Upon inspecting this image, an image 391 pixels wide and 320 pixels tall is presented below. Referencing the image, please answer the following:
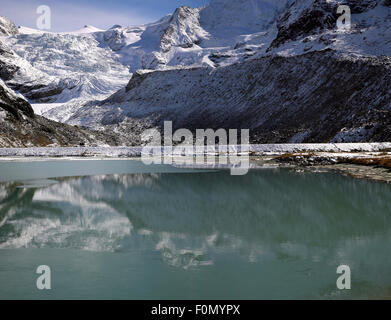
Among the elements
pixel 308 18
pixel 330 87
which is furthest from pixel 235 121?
pixel 308 18

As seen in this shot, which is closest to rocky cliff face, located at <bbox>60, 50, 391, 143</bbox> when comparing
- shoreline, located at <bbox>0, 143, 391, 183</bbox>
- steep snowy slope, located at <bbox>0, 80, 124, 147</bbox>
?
shoreline, located at <bbox>0, 143, 391, 183</bbox>

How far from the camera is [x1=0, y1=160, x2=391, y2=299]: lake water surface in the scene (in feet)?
30.6

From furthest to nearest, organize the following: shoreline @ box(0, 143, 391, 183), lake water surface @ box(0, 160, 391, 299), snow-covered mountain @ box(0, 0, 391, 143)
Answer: snow-covered mountain @ box(0, 0, 391, 143)
shoreline @ box(0, 143, 391, 183)
lake water surface @ box(0, 160, 391, 299)

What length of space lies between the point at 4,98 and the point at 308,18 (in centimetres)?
10545

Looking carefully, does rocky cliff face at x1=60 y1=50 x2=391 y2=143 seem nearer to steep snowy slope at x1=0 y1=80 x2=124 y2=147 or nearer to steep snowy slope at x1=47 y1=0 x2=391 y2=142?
steep snowy slope at x1=47 y1=0 x2=391 y2=142

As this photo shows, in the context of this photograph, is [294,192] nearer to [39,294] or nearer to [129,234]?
[129,234]

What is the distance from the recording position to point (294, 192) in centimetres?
2473

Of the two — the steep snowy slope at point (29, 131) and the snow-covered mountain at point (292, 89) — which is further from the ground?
the snow-covered mountain at point (292, 89)

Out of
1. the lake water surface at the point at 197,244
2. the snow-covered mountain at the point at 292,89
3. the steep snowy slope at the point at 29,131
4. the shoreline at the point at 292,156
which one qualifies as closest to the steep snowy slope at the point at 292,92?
the snow-covered mountain at the point at 292,89

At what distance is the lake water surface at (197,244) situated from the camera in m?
9.31

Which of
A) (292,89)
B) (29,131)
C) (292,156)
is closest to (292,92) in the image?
(292,89)

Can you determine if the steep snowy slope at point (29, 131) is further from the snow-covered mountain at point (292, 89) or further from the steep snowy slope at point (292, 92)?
the steep snowy slope at point (292, 92)

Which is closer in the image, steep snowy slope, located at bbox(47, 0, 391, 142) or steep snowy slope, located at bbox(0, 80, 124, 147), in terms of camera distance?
steep snowy slope, located at bbox(47, 0, 391, 142)

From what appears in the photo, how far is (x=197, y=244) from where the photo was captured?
13070mm
